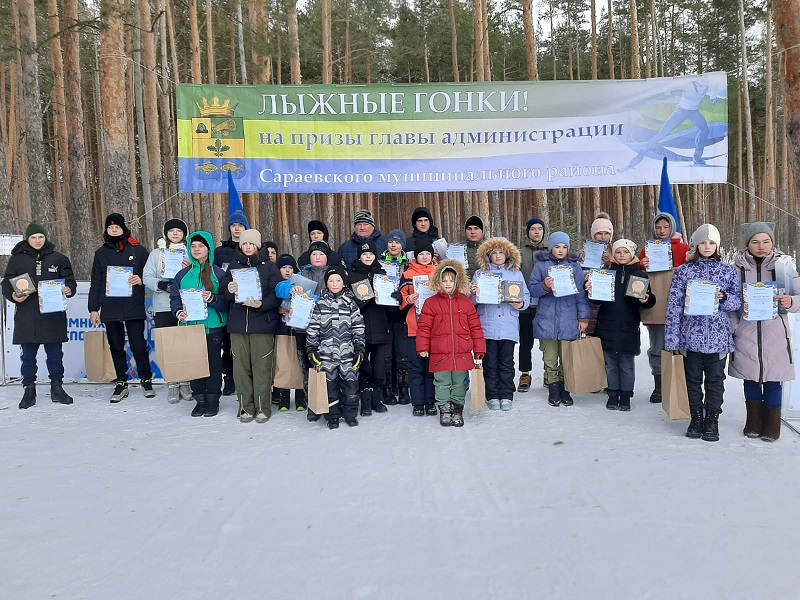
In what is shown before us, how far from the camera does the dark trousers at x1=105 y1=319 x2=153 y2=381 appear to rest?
20.7 feet

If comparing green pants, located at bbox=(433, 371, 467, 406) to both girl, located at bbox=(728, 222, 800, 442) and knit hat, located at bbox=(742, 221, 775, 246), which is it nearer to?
girl, located at bbox=(728, 222, 800, 442)

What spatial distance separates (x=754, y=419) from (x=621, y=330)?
1.37m

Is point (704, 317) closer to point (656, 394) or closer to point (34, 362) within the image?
point (656, 394)

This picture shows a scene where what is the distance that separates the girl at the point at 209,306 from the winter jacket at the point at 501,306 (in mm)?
2659

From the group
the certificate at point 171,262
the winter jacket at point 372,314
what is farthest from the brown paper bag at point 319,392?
the certificate at point 171,262

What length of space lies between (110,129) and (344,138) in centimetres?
396

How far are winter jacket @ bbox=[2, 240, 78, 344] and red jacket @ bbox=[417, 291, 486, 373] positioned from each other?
403 centimetres

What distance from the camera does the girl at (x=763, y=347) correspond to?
448 cm

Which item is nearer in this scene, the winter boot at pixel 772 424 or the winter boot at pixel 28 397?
the winter boot at pixel 772 424

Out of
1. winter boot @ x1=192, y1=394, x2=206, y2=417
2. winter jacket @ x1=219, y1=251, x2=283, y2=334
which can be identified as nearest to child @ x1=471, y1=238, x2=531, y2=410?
winter jacket @ x1=219, y1=251, x2=283, y2=334

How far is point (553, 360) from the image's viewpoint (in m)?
5.99

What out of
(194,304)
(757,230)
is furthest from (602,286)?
(194,304)

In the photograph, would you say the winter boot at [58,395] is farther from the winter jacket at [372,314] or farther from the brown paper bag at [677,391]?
the brown paper bag at [677,391]

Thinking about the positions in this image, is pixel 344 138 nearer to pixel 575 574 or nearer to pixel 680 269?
pixel 680 269
